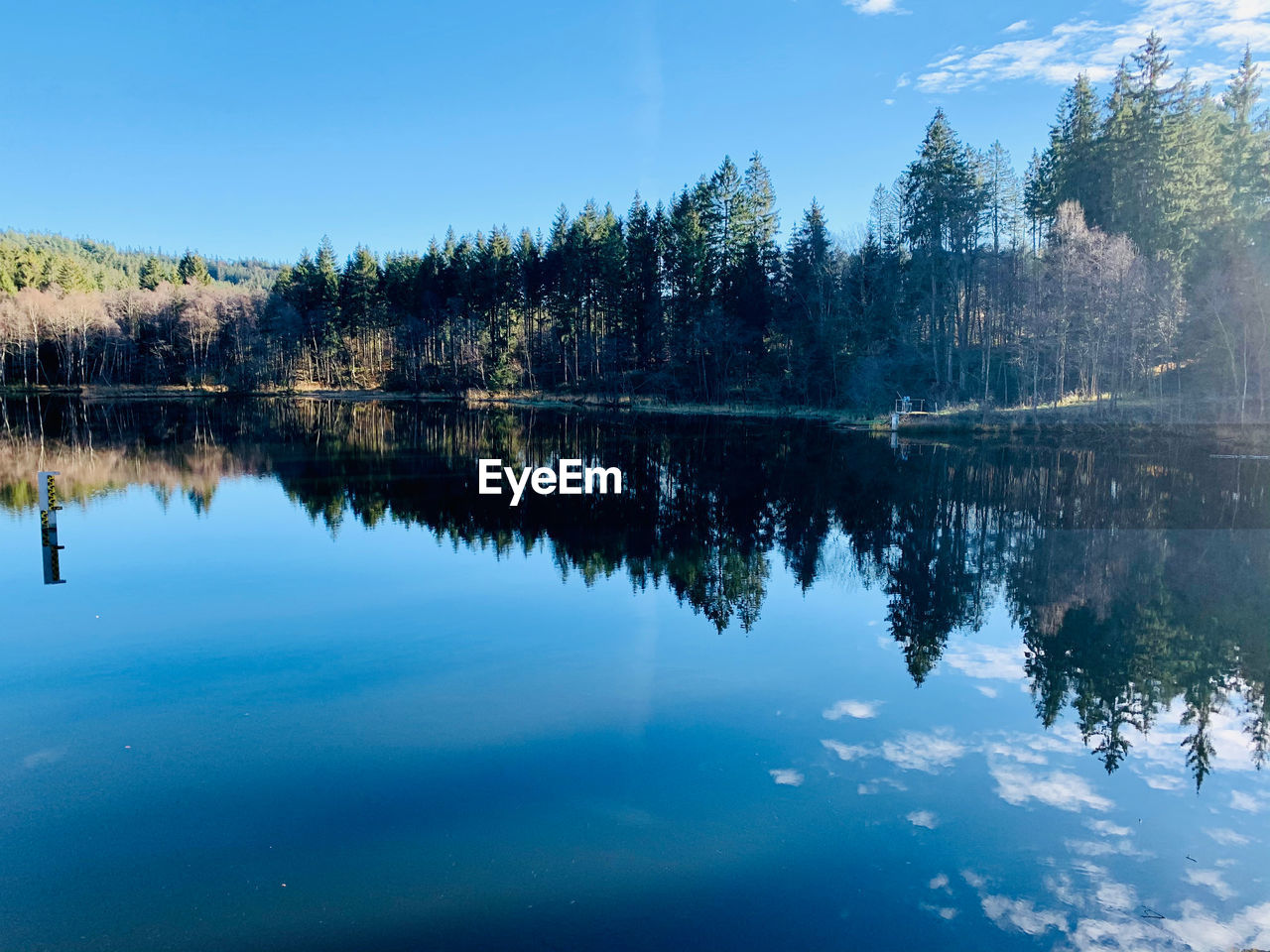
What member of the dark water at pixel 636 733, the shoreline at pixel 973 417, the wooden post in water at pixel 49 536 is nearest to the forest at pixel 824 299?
the shoreline at pixel 973 417

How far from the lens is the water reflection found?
1197 cm

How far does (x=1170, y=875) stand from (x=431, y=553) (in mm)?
15021

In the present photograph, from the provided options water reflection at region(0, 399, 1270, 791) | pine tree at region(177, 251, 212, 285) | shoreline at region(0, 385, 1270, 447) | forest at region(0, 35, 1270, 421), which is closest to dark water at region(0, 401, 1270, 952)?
water reflection at region(0, 399, 1270, 791)

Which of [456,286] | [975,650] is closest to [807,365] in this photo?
[456,286]

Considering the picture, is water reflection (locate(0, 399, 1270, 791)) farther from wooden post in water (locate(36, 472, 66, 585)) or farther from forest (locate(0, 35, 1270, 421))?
forest (locate(0, 35, 1270, 421))

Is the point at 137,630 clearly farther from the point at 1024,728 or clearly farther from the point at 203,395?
the point at 203,395

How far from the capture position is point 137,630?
43.8 feet

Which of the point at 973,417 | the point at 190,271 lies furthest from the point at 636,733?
the point at 190,271

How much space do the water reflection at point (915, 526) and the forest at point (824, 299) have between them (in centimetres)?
1091

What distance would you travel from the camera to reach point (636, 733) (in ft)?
32.2

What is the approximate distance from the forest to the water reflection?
1091 cm

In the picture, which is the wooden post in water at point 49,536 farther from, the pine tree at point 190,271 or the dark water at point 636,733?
the pine tree at point 190,271

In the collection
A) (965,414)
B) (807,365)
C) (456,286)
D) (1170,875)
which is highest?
(456,286)

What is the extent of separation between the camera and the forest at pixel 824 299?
44.9 metres
